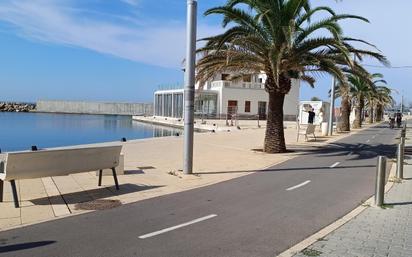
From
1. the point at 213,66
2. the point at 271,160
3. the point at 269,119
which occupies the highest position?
the point at 213,66

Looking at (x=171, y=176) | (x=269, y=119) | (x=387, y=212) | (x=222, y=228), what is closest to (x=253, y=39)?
(x=269, y=119)

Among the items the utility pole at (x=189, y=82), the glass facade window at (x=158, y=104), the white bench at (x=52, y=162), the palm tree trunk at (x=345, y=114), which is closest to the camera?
the white bench at (x=52, y=162)

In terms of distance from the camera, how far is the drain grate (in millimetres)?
8277

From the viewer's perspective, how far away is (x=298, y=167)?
14.9m

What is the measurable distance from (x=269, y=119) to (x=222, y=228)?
1259cm

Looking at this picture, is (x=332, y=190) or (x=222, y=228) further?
(x=332, y=190)

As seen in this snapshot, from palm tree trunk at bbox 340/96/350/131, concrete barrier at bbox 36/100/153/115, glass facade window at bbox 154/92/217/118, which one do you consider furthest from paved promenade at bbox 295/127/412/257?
concrete barrier at bbox 36/100/153/115

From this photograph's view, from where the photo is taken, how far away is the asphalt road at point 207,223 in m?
6.06

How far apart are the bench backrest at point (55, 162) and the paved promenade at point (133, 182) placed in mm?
503

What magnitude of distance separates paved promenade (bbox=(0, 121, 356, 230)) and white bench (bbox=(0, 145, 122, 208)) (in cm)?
44

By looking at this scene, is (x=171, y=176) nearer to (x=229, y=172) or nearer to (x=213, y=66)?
(x=229, y=172)

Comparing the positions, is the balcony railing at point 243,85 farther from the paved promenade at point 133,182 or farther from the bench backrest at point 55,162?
the bench backrest at point 55,162

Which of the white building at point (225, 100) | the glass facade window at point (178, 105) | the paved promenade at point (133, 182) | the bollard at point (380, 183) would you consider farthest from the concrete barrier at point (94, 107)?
the bollard at point (380, 183)

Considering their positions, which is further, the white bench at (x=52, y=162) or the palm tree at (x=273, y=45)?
the palm tree at (x=273, y=45)
